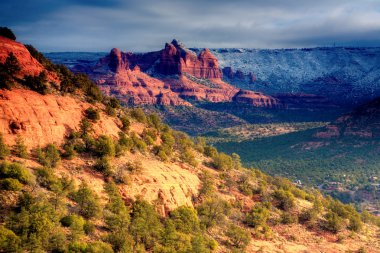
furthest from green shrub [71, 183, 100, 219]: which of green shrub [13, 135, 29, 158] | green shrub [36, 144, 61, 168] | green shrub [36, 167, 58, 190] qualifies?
green shrub [13, 135, 29, 158]

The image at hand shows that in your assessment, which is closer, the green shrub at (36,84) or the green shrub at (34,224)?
the green shrub at (34,224)

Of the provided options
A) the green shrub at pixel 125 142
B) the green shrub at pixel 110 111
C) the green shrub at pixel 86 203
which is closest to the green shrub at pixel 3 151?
the green shrub at pixel 86 203

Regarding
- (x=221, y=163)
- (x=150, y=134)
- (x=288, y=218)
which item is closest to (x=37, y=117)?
(x=150, y=134)

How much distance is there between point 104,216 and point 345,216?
1482 inches

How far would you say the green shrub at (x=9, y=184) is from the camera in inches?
1176

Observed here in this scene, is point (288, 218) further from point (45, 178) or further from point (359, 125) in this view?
point (359, 125)

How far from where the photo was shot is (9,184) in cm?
2984

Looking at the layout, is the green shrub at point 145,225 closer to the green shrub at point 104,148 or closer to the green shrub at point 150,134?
the green shrub at point 104,148

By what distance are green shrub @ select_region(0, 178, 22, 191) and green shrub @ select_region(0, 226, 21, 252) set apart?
578 cm

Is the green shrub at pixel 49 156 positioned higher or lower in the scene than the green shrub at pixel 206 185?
higher

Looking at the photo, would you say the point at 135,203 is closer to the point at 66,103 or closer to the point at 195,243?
the point at 195,243

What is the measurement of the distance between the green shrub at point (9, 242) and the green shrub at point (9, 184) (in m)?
5.78

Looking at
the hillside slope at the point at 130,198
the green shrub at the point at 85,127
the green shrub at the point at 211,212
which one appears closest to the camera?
the hillside slope at the point at 130,198

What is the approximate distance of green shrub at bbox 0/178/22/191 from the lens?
29.9m
